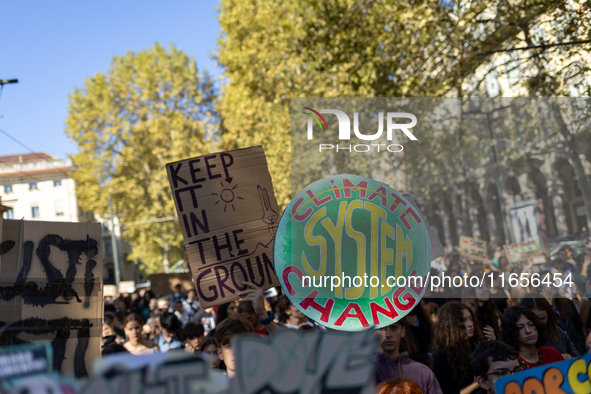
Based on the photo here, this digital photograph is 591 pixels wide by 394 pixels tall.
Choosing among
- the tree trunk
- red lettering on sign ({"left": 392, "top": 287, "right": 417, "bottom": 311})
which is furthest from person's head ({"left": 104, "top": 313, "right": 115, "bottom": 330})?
the tree trunk

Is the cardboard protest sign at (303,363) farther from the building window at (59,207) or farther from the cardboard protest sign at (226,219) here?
the building window at (59,207)

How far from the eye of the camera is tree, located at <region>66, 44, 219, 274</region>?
99.3 feet

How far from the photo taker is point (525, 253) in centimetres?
470

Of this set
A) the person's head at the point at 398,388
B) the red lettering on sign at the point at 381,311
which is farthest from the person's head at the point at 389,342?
the person's head at the point at 398,388

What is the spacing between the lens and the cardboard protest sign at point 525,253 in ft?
15.1

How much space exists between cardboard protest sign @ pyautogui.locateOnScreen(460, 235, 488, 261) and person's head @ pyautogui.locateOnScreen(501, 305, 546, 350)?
1243 millimetres

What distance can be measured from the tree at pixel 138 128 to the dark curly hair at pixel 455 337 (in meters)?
26.5

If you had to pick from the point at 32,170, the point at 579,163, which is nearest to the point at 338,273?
the point at 579,163

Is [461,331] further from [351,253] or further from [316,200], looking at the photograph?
[316,200]

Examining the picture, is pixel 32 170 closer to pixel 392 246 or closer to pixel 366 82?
pixel 366 82

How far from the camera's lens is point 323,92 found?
1462 centimetres

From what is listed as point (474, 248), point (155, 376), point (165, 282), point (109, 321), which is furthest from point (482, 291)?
point (165, 282)

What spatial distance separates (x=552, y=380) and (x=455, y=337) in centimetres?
194

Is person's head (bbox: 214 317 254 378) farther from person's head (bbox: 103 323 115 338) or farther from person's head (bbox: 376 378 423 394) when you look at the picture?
person's head (bbox: 103 323 115 338)
